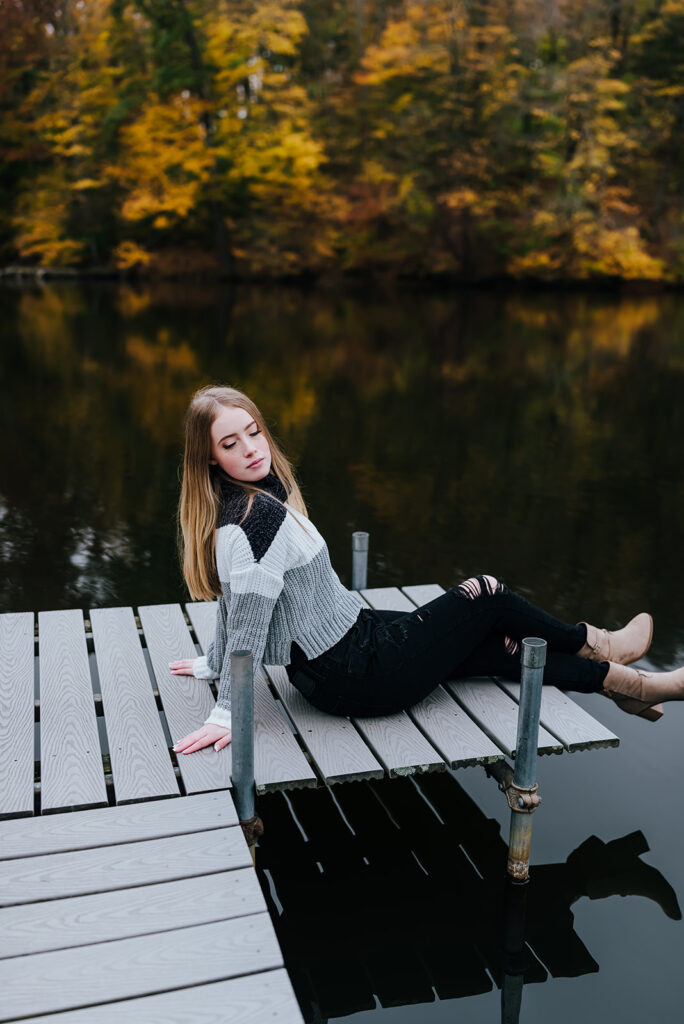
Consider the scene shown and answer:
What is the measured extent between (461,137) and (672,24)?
7.31 meters

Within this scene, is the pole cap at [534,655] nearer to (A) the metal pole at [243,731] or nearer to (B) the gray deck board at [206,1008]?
(A) the metal pole at [243,731]

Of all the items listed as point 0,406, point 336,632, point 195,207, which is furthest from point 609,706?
point 195,207

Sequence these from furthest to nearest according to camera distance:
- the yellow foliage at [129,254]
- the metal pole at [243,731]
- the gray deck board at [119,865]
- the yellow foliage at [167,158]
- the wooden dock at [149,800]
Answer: the yellow foliage at [129,254], the yellow foliage at [167,158], the metal pole at [243,731], the gray deck board at [119,865], the wooden dock at [149,800]

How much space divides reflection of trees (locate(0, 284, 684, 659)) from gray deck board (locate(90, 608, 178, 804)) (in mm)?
2209

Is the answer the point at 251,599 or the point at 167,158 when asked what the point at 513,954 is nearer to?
the point at 251,599

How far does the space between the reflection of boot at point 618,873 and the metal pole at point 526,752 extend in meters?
0.28

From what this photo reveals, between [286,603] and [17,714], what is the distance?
1017 mm

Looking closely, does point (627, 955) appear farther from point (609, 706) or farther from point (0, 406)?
point (0, 406)

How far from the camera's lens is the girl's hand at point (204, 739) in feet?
9.71

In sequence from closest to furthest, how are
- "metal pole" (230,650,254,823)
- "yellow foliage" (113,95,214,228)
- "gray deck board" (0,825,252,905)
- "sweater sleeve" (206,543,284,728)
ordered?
"gray deck board" (0,825,252,905), "metal pole" (230,650,254,823), "sweater sleeve" (206,543,284,728), "yellow foliage" (113,95,214,228)

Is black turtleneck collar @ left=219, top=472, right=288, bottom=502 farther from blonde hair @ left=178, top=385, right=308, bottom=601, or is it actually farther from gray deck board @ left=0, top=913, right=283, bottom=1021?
gray deck board @ left=0, top=913, right=283, bottom=1021

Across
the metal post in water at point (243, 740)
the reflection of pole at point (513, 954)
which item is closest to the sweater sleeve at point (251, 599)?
the metal post in water at point (243, 740)

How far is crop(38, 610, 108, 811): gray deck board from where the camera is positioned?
9.07 ft

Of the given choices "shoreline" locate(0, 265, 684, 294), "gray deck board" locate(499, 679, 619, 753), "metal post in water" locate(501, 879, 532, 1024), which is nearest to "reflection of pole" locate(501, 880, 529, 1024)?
"metal post in water" locate(501, 879, 532, 1024)
